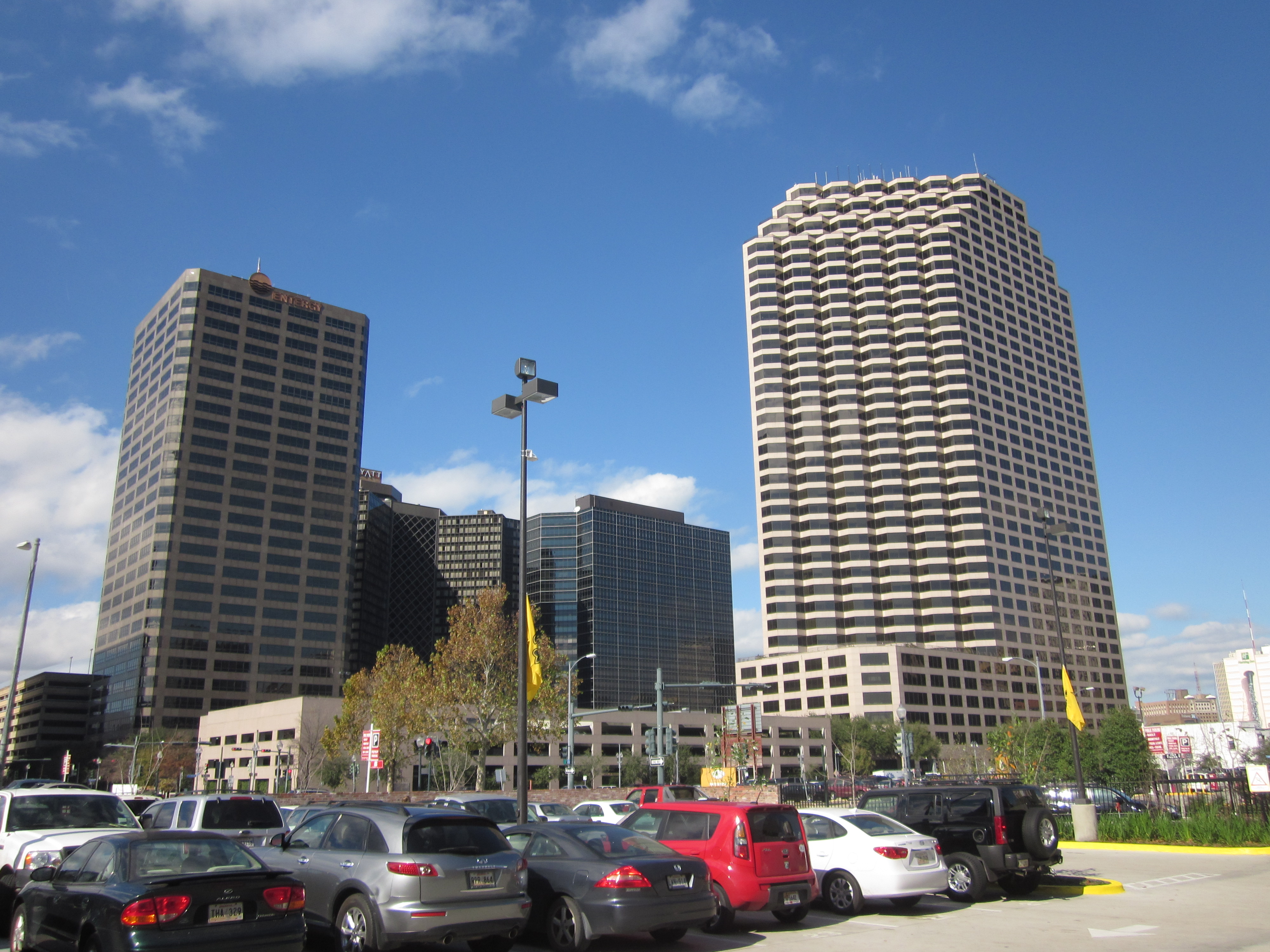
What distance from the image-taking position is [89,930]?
8750mm

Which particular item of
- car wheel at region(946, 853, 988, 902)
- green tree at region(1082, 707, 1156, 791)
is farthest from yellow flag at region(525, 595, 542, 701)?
green tree at region(1082, 707, 1156, 791)

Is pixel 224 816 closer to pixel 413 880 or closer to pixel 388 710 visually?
pixel 413 880

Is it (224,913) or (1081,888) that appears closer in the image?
(224,913)

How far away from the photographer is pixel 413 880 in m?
10.2

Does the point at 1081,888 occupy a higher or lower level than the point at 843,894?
lower

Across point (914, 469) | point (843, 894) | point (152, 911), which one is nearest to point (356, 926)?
point (152, 911)

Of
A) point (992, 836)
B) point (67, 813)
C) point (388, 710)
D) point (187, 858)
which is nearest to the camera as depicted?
point (187, 858)

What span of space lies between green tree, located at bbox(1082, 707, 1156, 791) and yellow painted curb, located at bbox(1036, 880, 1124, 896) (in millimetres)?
70123

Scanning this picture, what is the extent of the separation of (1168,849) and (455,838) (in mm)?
20462

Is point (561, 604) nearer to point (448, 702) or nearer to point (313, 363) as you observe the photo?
point (313, 363)

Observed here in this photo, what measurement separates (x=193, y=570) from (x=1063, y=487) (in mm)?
133787

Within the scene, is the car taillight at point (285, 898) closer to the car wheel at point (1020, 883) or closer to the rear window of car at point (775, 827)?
the rear window of car at point (775, 827)

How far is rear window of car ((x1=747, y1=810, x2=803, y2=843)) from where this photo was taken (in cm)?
1326

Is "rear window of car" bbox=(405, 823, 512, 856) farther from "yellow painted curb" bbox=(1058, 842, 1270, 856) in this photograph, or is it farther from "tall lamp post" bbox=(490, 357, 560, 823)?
"yellow painted curb" bbox=(1058, 842, 1270, 856)
